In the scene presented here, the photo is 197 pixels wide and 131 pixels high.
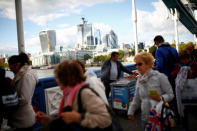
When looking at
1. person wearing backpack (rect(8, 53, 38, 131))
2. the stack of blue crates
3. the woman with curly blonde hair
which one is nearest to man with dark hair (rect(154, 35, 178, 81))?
the stack of blue crates

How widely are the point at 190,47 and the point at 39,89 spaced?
11.3 feet

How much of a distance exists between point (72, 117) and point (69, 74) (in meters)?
0.33

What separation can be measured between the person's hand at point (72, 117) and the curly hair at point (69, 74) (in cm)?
23

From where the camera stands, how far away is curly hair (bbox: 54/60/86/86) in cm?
130

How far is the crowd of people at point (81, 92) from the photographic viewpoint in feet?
3.97

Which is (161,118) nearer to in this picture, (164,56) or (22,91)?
(22,91)

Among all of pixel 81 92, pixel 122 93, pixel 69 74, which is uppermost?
pixel 69 74

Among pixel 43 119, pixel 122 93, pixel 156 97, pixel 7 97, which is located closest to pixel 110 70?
pixel 122 93

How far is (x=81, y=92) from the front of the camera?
1.22 meters

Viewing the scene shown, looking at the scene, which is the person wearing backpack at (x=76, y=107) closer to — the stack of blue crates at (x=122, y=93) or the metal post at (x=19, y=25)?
the metal post at (x=19, y=25)

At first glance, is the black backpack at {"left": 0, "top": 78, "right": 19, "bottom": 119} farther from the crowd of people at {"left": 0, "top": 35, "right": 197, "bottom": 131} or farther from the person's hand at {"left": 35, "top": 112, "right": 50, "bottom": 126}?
the person's hand at {"left": 35, "top": 112, "right": 50, "bottom": 126}

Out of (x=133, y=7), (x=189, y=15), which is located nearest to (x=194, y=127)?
(x=133, y=7)

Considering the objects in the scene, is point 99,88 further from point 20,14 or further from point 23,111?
point 20,14

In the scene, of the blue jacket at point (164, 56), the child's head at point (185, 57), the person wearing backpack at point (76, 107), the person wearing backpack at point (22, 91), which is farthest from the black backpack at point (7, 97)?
the blue jacket at point (164, 56)
